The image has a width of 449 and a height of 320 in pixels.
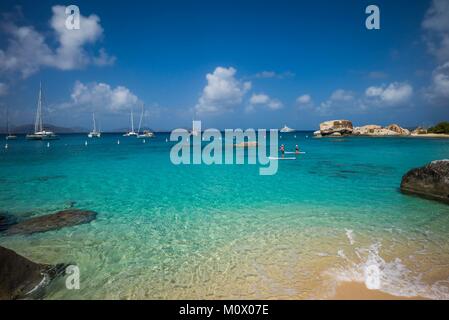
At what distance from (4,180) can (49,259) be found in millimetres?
17947

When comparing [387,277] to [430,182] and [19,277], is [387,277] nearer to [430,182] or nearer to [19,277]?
[19,277]

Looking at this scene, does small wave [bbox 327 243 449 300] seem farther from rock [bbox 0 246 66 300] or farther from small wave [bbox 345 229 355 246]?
rock [bbox 0 246 66 300]

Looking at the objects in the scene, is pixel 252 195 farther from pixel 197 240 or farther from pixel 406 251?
pixel 406 251

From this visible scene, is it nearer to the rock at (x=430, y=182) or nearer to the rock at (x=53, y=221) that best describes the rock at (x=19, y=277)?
the rock at (x=53, y=221)

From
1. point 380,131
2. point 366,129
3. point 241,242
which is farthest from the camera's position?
point 366,129

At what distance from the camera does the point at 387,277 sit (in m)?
6.12

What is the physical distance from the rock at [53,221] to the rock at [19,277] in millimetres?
3837

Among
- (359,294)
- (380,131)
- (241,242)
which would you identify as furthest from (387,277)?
(380,131)

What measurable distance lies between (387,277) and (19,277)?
8005 millimetres

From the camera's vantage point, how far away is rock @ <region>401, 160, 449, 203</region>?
13.2 metres

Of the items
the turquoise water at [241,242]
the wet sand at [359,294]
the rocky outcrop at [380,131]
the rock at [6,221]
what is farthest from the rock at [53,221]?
the rocky outcrop at [380,131]

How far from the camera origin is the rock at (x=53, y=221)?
31.6ft
